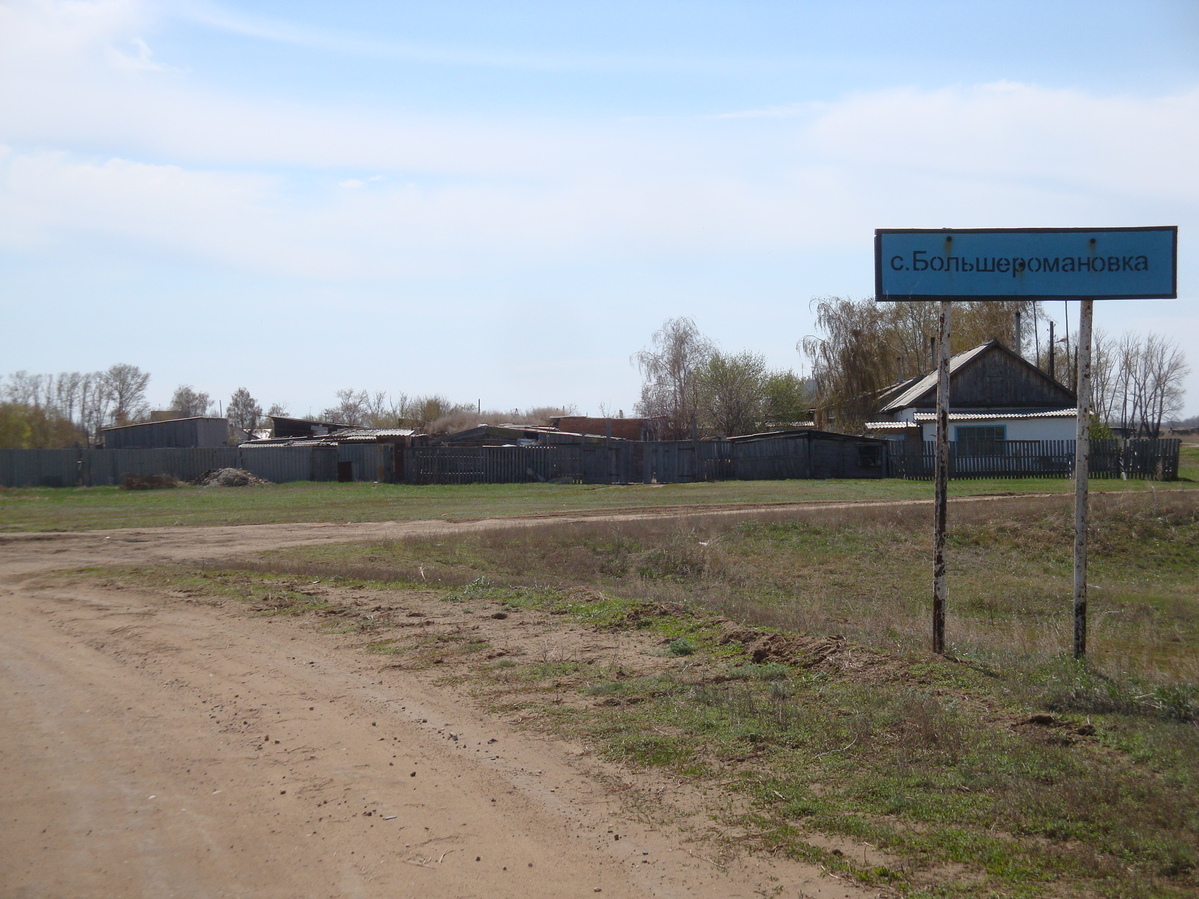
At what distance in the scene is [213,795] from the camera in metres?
5.50

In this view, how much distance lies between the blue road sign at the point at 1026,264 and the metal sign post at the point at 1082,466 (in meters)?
0.30

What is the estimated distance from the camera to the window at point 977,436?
4188cm

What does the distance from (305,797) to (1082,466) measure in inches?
269

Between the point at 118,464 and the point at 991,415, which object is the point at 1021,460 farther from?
the point at 118,464

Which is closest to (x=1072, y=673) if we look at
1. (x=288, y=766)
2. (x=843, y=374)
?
(x=288, y=766)

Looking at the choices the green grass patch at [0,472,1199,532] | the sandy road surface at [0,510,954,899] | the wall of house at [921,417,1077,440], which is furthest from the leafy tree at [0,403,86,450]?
the sandy road surface at [0,510,954,899]

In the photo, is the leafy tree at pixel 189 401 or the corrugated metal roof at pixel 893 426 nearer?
the corrugated metal roof at pixel 893 426

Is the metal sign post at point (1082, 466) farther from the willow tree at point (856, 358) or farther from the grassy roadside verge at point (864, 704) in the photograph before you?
the willow tree at point (856, 358)

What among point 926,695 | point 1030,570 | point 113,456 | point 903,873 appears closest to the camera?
point 903,873

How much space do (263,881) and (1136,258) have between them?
8029mm

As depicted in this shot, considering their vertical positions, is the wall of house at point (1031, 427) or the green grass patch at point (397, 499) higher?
the wall of house at point (1031, 427)

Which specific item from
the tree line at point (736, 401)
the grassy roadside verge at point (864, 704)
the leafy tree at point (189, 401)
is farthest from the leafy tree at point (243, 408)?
the grassy roadside verge at point (864, 704)

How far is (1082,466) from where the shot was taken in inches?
326

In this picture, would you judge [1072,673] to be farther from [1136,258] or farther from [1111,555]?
[1111,555]
